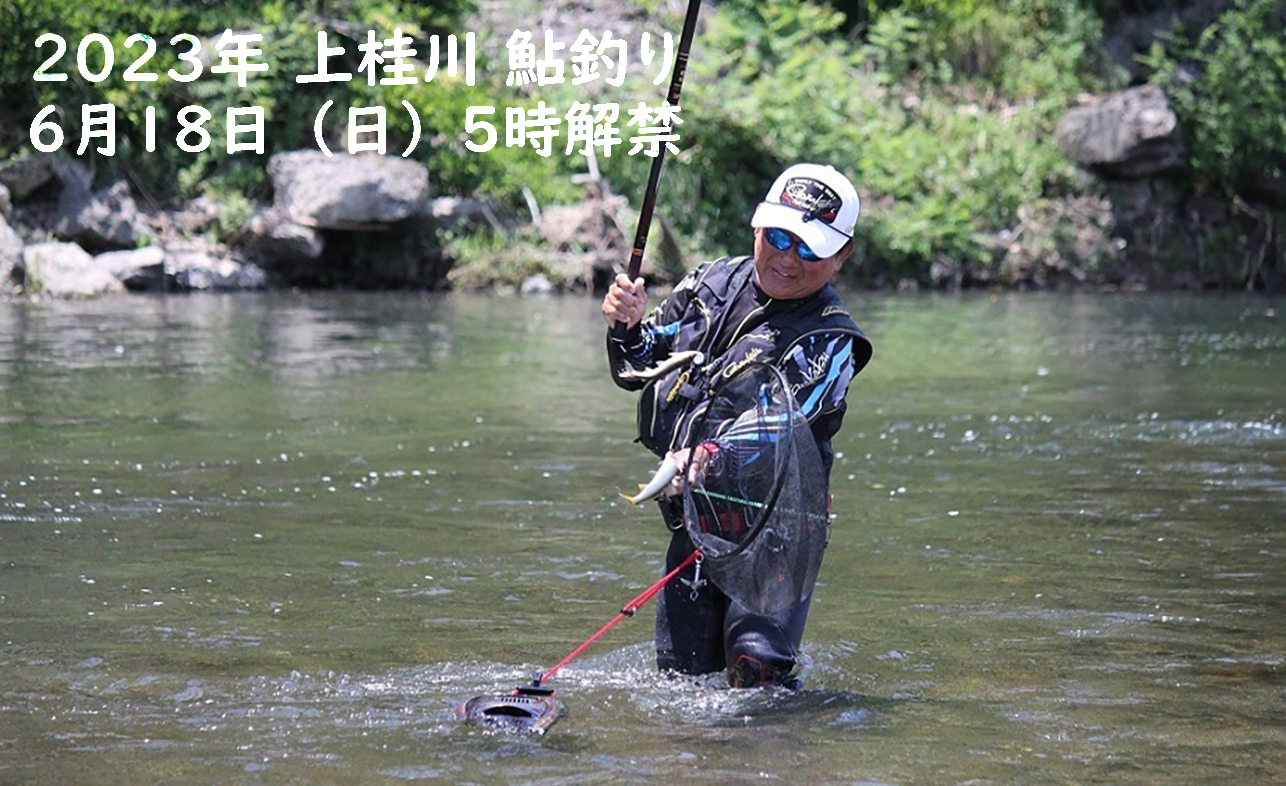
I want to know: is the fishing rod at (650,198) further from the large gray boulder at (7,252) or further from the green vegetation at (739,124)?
the green vegetation at (739,124)

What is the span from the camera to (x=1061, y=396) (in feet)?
44.1

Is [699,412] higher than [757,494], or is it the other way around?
[699,412]

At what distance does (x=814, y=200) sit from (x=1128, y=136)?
2251 centimetres

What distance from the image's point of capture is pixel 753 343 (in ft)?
16.5

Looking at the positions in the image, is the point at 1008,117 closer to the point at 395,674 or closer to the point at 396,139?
the point at 396,139

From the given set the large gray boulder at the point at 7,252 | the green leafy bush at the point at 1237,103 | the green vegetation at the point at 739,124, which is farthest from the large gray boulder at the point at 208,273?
the green leafy bush at the point at 1237,103

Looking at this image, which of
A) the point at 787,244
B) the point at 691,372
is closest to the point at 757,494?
the point at 691,372

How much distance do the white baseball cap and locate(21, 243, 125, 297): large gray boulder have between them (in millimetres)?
17942

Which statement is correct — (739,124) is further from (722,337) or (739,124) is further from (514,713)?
(514,713)

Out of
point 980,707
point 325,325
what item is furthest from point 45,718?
point 325,325

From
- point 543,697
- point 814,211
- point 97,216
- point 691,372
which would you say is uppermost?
point 814,211

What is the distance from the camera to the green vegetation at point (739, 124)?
24.8m

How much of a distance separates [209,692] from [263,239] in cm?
1890

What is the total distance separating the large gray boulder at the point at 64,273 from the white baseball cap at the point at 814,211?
58.9ft
